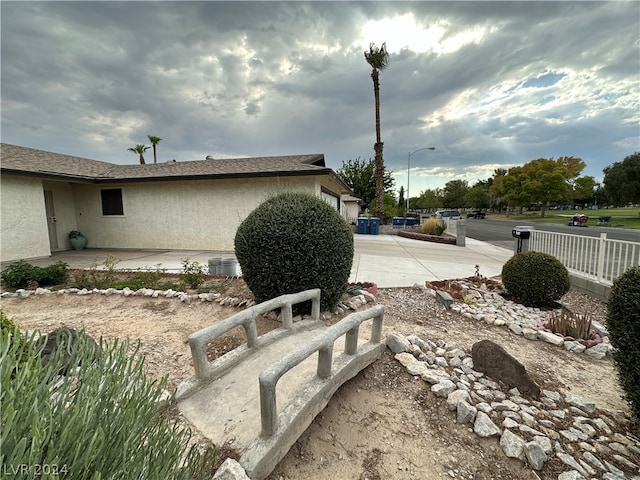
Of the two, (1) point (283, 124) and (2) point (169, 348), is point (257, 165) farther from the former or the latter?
(2) point (169, 348)

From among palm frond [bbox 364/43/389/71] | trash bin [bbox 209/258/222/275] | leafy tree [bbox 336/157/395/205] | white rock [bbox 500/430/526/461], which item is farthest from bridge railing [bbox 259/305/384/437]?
leafy tree [bbox 336/157/395/205]

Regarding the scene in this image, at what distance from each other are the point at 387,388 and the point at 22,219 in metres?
12.7

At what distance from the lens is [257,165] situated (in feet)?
37.3

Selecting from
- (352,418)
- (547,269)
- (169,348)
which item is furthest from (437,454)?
(547,269)

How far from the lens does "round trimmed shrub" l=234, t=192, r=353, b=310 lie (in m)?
3.85

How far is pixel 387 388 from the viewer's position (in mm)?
2701

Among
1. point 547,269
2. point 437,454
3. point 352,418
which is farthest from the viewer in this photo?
point 547,269

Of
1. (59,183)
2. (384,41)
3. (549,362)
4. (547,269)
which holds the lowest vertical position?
(549,362)

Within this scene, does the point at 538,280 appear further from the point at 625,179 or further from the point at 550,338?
the point at 625,179

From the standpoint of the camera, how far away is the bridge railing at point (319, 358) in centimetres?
184

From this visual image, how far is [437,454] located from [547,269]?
176 inches

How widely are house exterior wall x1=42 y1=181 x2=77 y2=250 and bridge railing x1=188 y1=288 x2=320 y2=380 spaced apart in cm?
1288

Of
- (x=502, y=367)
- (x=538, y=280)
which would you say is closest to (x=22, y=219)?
(x=502, y=367)

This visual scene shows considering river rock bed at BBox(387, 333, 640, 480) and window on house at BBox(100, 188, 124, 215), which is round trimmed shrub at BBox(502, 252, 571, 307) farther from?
window on house at BBox(100, 188, 124, 215)
